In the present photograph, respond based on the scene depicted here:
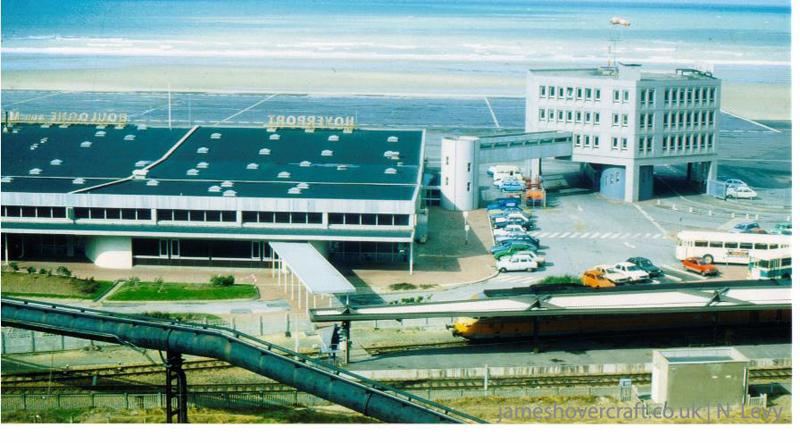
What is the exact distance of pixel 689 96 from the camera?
50.2 metres

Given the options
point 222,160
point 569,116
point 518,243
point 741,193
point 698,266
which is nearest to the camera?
point 698,266

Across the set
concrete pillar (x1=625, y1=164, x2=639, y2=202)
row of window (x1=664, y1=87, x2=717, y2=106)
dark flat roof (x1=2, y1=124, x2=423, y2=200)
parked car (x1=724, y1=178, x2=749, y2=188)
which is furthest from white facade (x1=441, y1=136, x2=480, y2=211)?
parked car (x1=724, y1=178, x2=749, y2=188)

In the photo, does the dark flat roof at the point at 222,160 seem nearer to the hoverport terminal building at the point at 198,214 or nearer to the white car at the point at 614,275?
the hoverport terminal building at the point at 198,214

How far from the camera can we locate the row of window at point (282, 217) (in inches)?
1463

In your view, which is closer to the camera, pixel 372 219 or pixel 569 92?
pixel 372 219

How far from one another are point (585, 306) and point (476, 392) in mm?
3720

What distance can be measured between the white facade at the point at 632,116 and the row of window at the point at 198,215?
59.8ft

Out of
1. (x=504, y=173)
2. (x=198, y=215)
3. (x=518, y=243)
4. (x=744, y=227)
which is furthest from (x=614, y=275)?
(x=504, y=173)

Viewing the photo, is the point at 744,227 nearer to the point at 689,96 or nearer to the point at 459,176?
the point at 689,96

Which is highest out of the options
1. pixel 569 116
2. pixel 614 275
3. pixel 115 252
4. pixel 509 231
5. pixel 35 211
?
pixel 569 116

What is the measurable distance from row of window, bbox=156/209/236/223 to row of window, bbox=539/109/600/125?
60.6 feet

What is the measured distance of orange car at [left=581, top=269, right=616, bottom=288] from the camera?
35344mm

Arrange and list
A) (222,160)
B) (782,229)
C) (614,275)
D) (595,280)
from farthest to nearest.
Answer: (222,160) < (782,229) < (614,275) < (595,280)

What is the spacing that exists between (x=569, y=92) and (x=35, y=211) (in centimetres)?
2268
